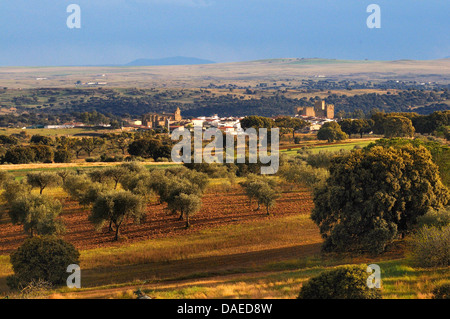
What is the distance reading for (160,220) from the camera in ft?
105

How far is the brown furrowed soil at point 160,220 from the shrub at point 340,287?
1577 cm

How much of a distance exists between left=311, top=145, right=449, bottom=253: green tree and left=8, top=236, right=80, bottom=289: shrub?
39.3 feet

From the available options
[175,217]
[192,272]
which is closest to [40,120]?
[175,217]

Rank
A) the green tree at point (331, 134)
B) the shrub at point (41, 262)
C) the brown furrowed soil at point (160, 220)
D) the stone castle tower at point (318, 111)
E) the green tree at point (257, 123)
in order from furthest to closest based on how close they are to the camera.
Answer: the stone castle tower at point (318, 111) → the green tree at point (257, 123) → the green tree at point (331, 134) → the brown furrowed soil at point (160, 220) → the shrub at point (41, 262)

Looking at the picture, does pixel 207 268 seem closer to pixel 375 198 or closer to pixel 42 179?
pixel 375 198

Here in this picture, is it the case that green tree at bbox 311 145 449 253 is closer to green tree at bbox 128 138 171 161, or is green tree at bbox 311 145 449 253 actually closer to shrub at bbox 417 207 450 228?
shrub at bbox 417 207 450 228

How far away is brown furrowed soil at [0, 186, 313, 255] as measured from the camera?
28141 mm

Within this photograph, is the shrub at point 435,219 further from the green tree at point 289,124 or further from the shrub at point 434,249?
the green tree at point 289,124

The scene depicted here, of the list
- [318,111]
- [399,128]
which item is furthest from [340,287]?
[318,111]

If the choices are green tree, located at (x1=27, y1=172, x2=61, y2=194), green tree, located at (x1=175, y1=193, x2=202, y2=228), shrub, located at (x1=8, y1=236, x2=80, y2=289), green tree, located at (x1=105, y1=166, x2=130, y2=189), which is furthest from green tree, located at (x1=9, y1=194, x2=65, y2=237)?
green tree, located at (x1=105, y1=166, x2=130, y2=189)

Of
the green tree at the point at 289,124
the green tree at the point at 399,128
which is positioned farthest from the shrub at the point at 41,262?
the green tree at the point at 289,124

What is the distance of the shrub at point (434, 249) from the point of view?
1780 centimetres
